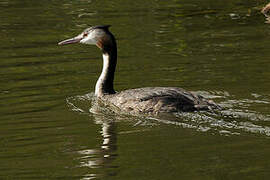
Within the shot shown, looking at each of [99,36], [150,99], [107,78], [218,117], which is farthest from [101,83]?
[218,117]

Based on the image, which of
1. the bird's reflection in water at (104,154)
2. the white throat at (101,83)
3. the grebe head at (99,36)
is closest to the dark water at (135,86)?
the bird's reflection in water at (104,154)

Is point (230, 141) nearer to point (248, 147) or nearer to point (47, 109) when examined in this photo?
point (248, 147)

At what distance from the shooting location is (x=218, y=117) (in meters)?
11.8

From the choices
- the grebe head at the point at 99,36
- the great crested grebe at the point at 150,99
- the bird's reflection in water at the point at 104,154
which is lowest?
the bird's reflection in water at the point at 104,154

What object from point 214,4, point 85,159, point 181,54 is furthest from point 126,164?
point 214,4

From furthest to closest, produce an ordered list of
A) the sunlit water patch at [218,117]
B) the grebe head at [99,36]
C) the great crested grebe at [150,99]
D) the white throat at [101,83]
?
1. the grebe head at [99,36]
2. the white throat at [101,83]
3. the great crested grebe at [150,99]
4. the sunlit water patch at [218,117]

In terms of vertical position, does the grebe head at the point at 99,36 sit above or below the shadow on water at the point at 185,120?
above

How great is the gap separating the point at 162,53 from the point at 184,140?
5963mm

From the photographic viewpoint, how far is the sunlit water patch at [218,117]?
11.1m

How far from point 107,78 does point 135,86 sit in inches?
24.8

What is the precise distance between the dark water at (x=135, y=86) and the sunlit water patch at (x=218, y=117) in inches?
0.6

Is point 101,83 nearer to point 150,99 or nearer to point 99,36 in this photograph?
point 99,36

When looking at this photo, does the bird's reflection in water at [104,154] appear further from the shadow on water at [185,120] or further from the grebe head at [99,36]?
the grebe head at [99,36]

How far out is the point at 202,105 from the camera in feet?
39.7
